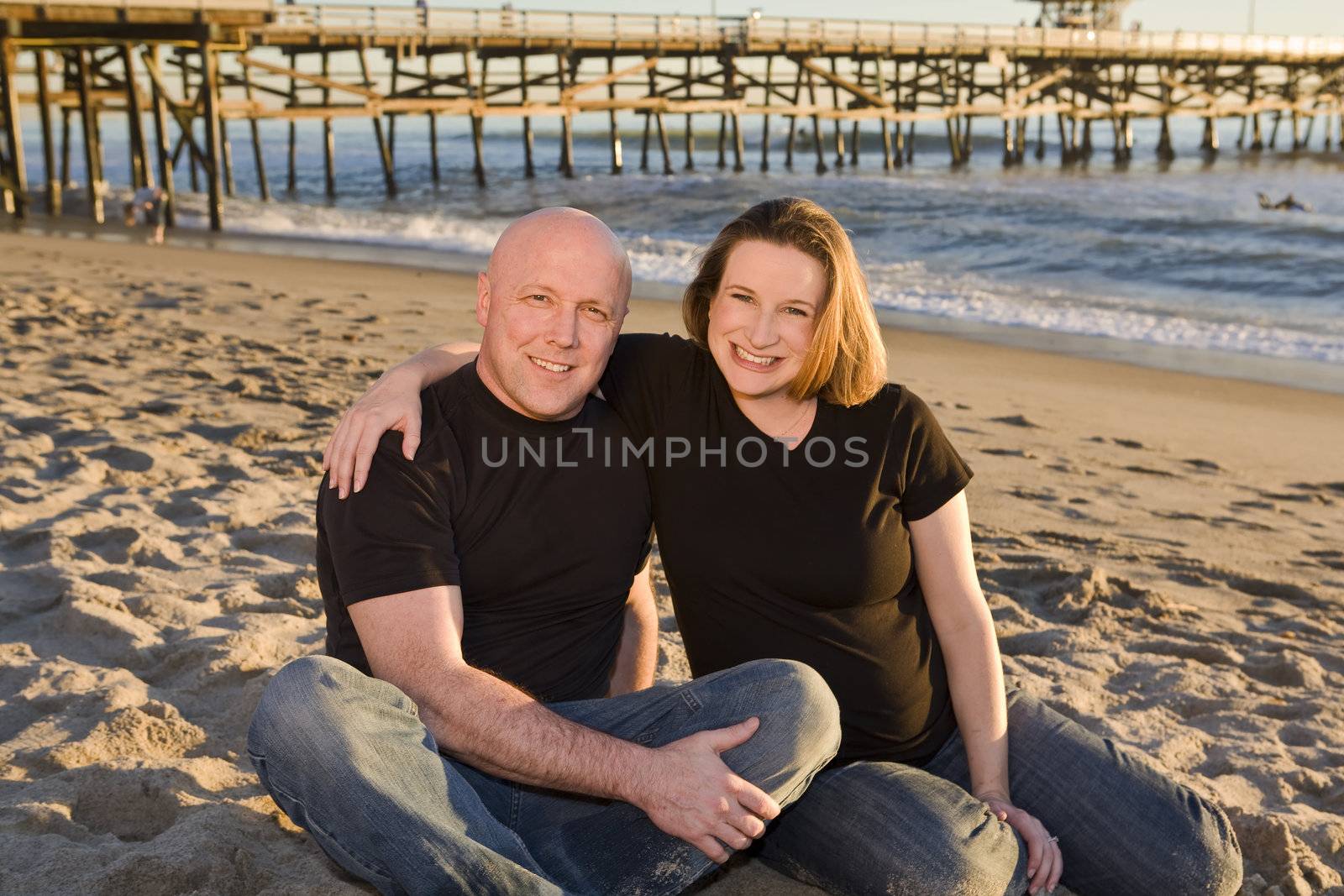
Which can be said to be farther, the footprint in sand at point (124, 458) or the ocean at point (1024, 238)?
the ocean at point (1024, 238)

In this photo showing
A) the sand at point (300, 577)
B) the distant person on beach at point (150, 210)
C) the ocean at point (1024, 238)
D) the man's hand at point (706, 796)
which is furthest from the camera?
the distant person on beach at point (150, 210)

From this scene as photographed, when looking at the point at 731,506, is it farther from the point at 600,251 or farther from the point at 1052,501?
the point at 1052,501

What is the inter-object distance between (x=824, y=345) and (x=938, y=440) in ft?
1.03

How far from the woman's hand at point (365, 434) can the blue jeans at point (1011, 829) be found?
102cm

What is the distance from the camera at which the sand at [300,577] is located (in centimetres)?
258

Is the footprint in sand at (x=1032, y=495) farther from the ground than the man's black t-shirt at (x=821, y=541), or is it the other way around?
the man's black t-shirt at (x=821, y=541)

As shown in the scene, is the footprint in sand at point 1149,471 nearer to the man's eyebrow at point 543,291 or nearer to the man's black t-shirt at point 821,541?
the man's black t-shirt at point 821,541

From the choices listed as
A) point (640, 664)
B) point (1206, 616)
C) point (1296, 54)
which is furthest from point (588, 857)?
point (1296, 54)

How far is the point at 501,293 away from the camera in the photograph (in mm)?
2438

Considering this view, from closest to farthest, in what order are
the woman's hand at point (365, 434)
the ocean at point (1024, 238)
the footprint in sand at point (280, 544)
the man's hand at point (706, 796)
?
the man's hand at point (706, 796) < the woman's hand at point (365, 434) < the footprint in sand at point (280, 544) < the ocean at point (1024, 238)

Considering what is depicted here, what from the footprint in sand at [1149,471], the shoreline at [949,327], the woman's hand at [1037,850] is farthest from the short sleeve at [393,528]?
the shoreline at [949,327]

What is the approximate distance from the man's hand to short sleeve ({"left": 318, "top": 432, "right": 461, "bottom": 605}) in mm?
495

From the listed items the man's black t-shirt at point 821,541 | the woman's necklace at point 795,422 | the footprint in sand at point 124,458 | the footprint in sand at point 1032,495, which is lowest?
the footprint in sand at point 1032,495

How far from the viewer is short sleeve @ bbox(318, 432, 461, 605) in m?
2.17
